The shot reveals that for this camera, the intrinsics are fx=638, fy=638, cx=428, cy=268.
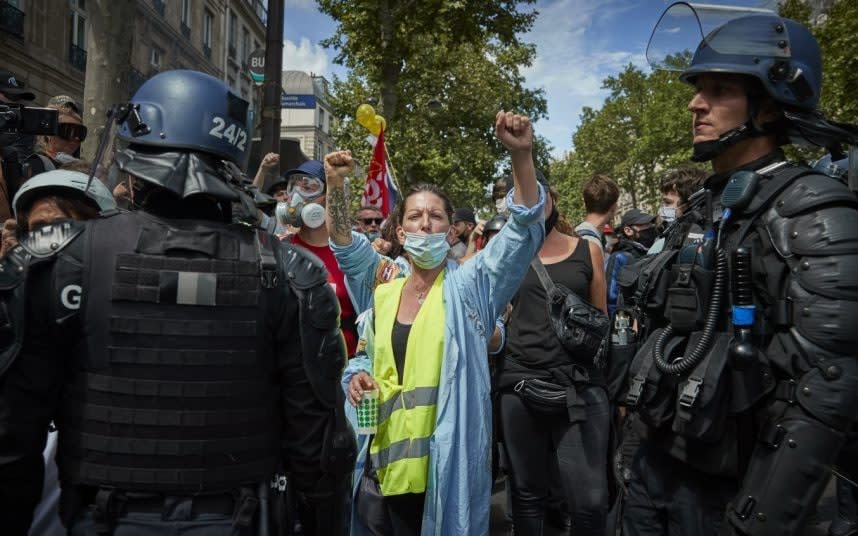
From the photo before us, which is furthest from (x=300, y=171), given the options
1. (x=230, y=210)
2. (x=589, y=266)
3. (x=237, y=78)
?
(x=237, y=78)

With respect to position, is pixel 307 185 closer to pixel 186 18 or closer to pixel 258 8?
pixel 186 18

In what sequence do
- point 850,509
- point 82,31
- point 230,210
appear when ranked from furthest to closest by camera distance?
1. point 82,31
2. point 850,509
3. point 230,210

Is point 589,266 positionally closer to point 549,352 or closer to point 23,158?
point 549,352

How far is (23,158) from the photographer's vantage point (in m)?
4.13

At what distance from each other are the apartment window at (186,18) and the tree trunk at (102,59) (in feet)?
73.5

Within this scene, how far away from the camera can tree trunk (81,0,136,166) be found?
21.9 ft

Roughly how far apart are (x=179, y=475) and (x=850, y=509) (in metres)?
4.17

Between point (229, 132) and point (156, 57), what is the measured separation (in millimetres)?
25698

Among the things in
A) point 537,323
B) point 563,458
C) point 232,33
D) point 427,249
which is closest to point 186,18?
point 232,33

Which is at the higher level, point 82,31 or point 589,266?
point 82,31

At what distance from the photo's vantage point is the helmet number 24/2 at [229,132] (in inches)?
78.1

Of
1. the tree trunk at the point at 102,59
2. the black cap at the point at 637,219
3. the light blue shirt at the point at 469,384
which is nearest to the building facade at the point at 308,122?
the tree trunk at the point at 102,59

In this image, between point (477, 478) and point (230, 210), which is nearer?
point (230, 210)

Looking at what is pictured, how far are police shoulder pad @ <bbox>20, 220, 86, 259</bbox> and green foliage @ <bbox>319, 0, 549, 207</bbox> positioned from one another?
54.3 feet
